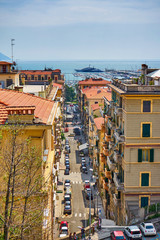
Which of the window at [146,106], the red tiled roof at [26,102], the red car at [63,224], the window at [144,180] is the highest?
the red tiled roof at [26,102]

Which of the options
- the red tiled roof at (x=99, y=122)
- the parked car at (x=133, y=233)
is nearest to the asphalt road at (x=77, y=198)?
the parked car at (x=133, y=233)

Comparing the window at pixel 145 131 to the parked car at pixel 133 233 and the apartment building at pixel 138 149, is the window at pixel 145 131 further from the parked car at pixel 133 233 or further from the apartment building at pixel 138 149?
the parked car at pixel 133 233

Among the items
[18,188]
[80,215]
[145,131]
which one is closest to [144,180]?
[145,131]

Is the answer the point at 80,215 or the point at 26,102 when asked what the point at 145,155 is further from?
the point at 80,215

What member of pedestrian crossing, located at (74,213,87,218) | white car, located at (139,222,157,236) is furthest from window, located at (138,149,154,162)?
pedestrian crossing, located at (74,213,87,218)

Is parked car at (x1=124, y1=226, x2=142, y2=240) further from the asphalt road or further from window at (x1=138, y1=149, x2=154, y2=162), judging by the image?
the asphalt road

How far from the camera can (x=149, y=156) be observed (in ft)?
122

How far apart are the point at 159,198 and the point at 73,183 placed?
30084mm

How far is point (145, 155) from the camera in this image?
3741 centimetres

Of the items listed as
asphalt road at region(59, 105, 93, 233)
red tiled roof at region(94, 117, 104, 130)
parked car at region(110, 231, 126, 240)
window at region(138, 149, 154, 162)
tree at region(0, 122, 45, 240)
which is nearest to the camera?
tree at region(0, 122, 45, 240)

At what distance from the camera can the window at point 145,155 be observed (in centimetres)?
3706

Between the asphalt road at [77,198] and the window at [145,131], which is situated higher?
the window at [145,131]

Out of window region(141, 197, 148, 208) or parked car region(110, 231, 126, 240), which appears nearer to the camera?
parked car region(110, 231, 126, 240)

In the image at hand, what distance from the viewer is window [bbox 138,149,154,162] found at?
1459 inches
